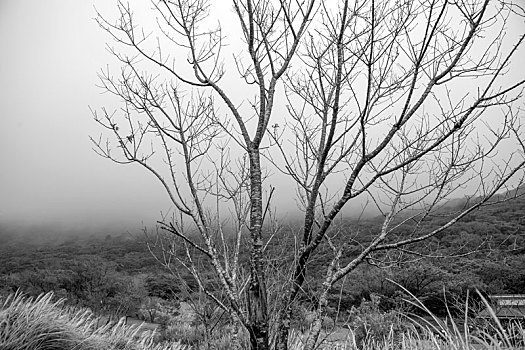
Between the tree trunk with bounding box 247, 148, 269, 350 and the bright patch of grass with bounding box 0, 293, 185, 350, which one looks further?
the bright patch of grass with bounding box 0, 293, 185, 350

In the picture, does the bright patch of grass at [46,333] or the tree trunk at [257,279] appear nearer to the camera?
the tree trunk at [257,279]

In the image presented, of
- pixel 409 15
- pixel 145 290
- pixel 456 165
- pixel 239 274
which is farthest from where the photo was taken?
pixel 145 290

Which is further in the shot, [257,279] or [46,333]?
[46,333]

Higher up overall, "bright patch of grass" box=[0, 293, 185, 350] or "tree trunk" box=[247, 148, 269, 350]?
"tree trunk" box=[247, 148, 269, 350]

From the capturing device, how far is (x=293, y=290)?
3.62m

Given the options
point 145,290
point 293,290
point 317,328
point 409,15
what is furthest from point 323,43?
point 145,290

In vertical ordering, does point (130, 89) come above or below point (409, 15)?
below

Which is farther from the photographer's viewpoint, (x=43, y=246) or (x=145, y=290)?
(x=43, y=246)

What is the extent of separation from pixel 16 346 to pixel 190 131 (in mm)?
2840

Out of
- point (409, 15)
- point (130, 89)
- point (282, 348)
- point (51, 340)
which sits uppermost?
point (409, 15)

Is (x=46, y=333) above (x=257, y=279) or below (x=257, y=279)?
below

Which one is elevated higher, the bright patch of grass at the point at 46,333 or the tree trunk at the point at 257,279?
the tree trunk at the point at 257,279

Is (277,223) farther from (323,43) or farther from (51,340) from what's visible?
(51,340)

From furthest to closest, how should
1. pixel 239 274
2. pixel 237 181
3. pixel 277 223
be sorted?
pixel 237 181 → pixel 277 223 → pixel 239 274
